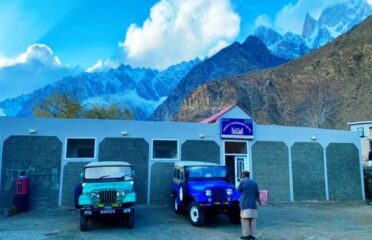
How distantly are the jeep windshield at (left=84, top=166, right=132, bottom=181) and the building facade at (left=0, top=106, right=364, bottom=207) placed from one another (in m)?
4.61

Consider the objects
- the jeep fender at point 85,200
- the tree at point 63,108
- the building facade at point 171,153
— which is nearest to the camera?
the jeep fender at point 85,200

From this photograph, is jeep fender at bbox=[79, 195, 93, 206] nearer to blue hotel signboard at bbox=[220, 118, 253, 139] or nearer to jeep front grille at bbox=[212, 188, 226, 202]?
jeep front grille at bbox=[212, 188, 226, 202]

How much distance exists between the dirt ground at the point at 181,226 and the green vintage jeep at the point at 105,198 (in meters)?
0.51

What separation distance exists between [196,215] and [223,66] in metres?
132

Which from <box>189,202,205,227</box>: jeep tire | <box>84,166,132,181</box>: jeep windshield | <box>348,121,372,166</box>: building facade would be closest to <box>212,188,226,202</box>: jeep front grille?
<box>189,202,205,227</box>: jeep tire

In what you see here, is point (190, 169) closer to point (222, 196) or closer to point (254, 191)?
point (222, 196)

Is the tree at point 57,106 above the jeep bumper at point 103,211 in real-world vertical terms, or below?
above

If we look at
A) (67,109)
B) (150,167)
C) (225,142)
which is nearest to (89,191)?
(150,167)

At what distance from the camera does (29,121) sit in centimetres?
1620

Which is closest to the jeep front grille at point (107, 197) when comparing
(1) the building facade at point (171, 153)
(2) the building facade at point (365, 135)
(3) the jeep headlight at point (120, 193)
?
(3) the jeep headlight at point (120, 193)

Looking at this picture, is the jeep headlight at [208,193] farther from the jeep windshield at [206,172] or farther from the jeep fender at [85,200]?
the jeep fender at [85,200]

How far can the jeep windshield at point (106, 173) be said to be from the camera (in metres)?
12.1

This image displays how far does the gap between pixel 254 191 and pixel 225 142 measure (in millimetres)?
9919

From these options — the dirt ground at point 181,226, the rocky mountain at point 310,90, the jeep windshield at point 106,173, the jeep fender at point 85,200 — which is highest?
the rocky mountain at point 310,90
